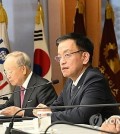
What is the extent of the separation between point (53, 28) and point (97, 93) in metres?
2.60

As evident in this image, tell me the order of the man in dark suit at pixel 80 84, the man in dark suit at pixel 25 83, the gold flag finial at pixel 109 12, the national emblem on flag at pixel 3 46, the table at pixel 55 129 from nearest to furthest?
the table at pixel 55 129 → the man in dark suit at pixel 80 84 → the man in dark suit at pixel 25 83 → the national emblem on flag at pixel 3 46 → the gold flag finial at pixel 109 12

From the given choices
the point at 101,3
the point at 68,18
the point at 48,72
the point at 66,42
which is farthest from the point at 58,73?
the point at 66,42

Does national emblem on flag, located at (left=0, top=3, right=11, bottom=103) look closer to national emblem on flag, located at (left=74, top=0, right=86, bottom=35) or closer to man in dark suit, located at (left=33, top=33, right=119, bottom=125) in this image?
national emblem on flag, located at (left=74, top=0, right=86, bottom=35)

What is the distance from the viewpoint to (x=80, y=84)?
9.25ft

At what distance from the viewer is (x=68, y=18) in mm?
5066

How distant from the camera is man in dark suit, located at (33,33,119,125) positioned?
2.60 meters

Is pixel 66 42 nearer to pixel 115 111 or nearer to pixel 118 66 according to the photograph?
pixel 115 111

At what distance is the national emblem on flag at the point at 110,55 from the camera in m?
4.81

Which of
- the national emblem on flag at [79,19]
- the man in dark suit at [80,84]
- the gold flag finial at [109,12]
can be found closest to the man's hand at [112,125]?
the man in dark suit at [80,84]

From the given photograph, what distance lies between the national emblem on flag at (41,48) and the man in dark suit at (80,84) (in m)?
1.81

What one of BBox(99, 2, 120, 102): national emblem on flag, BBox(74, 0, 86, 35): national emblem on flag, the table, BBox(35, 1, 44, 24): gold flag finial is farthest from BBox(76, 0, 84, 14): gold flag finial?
the table

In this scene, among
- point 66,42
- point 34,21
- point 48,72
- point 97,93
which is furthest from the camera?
point 34,21

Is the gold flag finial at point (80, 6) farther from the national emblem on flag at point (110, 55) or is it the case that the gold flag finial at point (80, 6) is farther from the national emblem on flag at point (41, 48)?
the national emblem on flag at point (41, 48)

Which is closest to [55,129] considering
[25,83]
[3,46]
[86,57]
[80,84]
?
[80,84]
